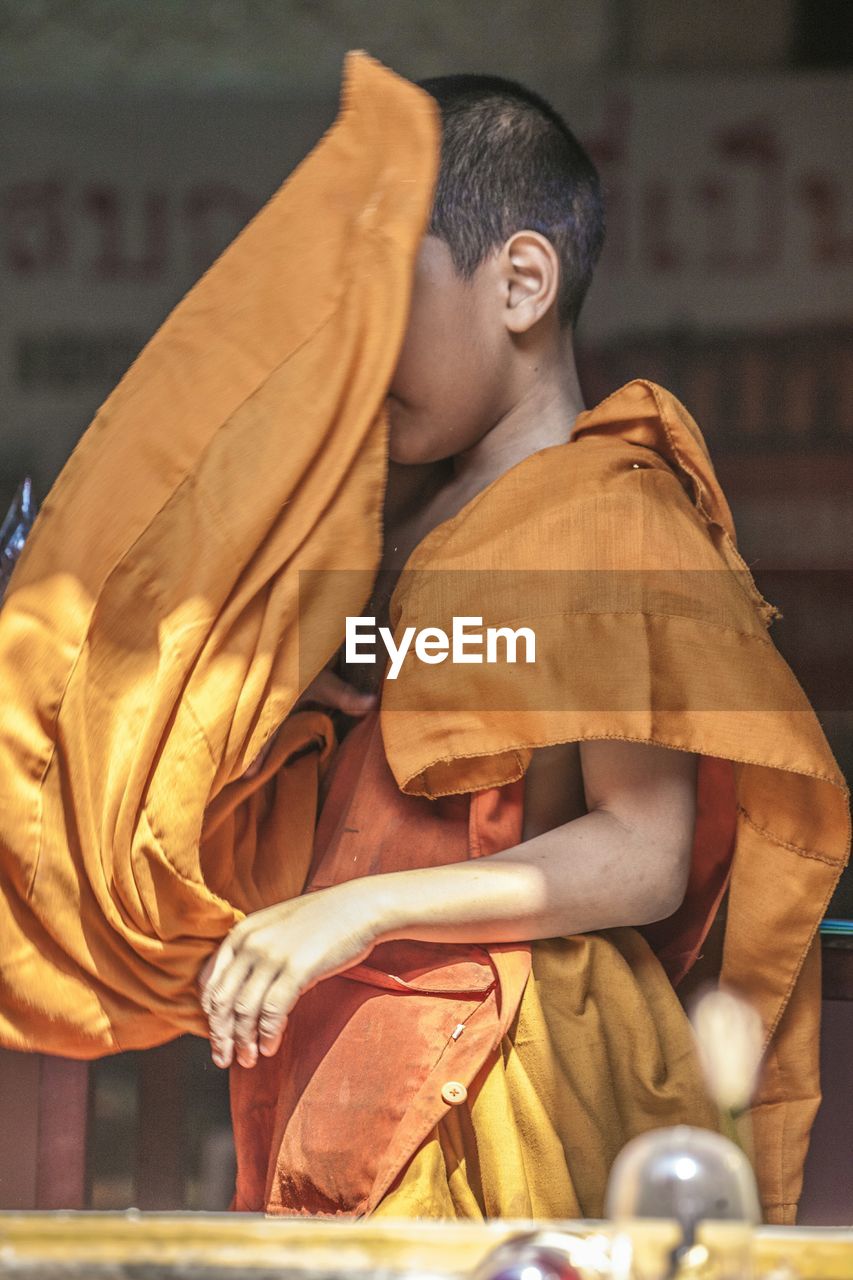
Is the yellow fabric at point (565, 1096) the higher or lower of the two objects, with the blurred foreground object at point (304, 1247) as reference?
lower

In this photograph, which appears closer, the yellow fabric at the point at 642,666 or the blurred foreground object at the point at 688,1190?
the blurred foreground object at the point at 688,1190

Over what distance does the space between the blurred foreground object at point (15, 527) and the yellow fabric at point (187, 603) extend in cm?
15

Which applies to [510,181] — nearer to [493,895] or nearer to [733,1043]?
[493,895]

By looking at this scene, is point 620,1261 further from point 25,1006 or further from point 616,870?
point 25,1006

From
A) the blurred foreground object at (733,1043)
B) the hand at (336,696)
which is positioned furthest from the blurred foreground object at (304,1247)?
the hand at (336,696)

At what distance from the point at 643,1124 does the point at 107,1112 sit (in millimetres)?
556

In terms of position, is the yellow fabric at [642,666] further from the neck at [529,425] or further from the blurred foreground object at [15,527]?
the blurred foreground object at [15,527]

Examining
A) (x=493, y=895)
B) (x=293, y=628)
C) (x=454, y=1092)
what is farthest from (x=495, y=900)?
(x=293, y=628)

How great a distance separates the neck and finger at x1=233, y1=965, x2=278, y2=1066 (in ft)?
1.64

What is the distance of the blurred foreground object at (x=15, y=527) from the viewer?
1553 millimetres

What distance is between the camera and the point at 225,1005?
1.39 meters

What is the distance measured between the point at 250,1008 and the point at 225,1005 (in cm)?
3

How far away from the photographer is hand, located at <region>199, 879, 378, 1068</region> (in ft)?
4.50

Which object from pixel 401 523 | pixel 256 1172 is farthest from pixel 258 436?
pixel 256 1172
